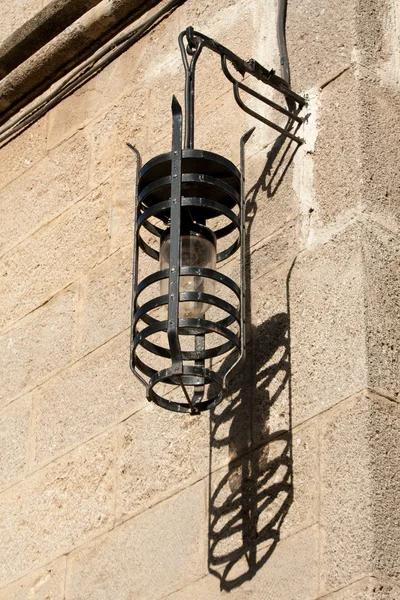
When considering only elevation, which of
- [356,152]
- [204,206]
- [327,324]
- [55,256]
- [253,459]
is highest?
[55,256]

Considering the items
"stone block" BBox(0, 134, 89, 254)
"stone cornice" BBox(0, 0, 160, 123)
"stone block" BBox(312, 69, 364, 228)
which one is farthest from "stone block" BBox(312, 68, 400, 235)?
"stone cornice" BBox(0, 0, 160, 123)

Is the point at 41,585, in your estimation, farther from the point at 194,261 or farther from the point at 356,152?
the point at 356,152

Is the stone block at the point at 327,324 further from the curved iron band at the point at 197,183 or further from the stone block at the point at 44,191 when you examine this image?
the stone block at the point at 44,191

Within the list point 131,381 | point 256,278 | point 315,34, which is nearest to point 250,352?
point 256,278

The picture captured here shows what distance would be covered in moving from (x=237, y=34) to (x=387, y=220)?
98 cm

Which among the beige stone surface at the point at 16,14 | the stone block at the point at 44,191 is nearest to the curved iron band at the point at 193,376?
the stone block at the point at 44,191

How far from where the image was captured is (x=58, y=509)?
3.39 metres

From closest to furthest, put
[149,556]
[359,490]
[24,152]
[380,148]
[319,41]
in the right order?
1. [359,490]
2. [149,556]
3. [380,148]
4. [319,41]
5. [24,152]

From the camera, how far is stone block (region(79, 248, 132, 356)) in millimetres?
3582

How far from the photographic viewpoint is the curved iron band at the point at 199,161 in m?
2.93

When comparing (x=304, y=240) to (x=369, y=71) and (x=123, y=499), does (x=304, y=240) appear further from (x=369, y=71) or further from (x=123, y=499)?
(x=123, y=499)

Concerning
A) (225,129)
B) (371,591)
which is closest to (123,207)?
(225,129)

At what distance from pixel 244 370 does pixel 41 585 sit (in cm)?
76

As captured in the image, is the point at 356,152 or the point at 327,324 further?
the point at 356,152
